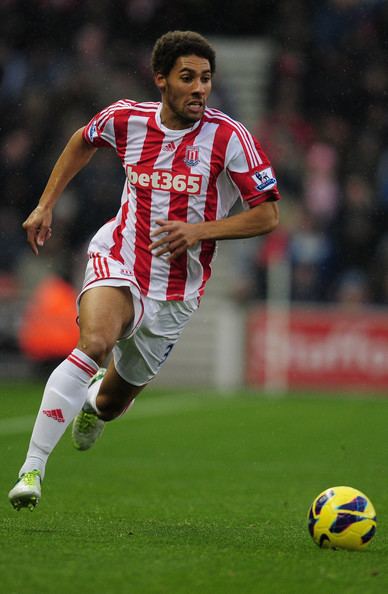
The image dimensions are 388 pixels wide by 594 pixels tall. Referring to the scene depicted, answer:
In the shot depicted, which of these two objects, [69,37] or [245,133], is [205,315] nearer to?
[69,37]

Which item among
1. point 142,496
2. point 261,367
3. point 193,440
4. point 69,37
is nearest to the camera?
point 142,496

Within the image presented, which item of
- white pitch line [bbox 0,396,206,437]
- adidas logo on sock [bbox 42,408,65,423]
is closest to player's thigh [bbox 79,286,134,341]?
adidas logo on sock [bbox 42,408,65,423]

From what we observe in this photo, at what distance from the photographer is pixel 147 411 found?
13.5 metres

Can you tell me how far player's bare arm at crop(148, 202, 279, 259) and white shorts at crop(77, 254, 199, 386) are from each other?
24cm

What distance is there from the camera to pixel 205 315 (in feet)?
58.5

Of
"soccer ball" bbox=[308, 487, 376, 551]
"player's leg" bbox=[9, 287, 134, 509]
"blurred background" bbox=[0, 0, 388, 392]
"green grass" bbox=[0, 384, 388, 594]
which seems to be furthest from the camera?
"blurred background" bbox=[0, 0, 388, 392]

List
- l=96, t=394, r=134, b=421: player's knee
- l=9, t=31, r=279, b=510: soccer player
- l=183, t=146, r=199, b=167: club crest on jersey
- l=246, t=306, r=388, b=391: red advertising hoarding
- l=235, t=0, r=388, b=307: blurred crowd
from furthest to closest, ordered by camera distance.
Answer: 1. l=235, t=0, r=388, b=307: blurred crowd
2. l=246, t=306, r=388, b=391: red advertising hoarding
3. l=96, t=394, r=134, b=421: player's knee
4. l=183, t=146, r=199, b=167: club crest on jersey
5. l=9, t=31, r=279, b=510: soccer player

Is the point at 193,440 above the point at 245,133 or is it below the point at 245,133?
below

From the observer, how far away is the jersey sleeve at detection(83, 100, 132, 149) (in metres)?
6.25

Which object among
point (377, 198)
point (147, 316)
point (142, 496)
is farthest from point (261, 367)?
point (147, 316)

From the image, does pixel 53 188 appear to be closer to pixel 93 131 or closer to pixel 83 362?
pixel 93 131

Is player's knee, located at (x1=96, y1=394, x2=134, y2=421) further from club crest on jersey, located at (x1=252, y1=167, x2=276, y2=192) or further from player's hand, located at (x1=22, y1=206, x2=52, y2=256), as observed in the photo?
club crest on jersey, located at (x1=252, y1=167, x2=276, y2=192)

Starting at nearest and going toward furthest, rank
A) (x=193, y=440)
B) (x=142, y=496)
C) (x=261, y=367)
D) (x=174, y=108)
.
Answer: (x=174, y=108) < (x=142, y=496) < (x=193, y=440) < (x=261, y=367)

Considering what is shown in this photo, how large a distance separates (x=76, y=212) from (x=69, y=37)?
3.45 m
